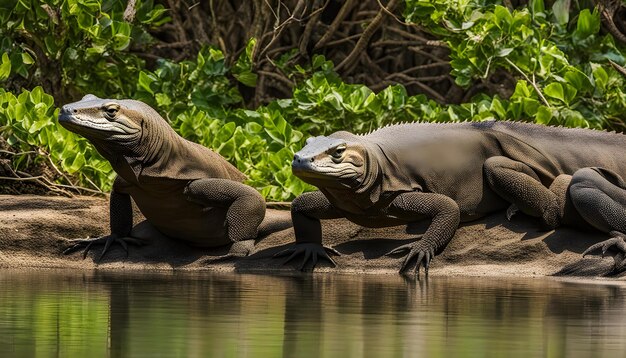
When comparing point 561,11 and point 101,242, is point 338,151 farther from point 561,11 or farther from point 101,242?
point 561,11

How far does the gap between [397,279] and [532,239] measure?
1.34 meters

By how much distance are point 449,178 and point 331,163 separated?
3.91 ft

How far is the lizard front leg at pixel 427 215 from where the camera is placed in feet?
35.2

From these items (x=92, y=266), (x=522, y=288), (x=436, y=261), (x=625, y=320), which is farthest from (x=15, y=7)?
(x=625, y=320)

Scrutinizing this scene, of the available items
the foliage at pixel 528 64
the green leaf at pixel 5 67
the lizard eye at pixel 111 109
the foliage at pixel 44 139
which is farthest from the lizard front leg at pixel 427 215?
the green leaf at pixel 5 67

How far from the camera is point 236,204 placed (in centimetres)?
1135

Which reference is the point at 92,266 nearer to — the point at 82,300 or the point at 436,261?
the point at 436,261

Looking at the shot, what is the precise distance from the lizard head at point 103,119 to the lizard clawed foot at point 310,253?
1.46 metres

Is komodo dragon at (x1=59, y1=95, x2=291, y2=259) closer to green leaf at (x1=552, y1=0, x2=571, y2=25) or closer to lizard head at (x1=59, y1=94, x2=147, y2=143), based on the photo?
lizard head at (x1=59, y1=94, x2=147, y2=143)

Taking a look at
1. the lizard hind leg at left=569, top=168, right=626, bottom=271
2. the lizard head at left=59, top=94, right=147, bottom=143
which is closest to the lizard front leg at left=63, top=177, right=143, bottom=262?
the lizard head at left=59, top=94, right=147, bottom=143

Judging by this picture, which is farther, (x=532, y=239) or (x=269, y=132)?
(x=269, y=132)

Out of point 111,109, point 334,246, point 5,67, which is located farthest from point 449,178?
point 5,67

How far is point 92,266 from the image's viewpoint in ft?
36.9

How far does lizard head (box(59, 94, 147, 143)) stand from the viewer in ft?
35.1
